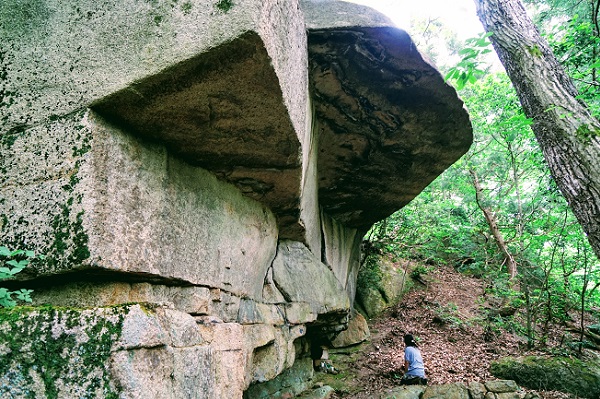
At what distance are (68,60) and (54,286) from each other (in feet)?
4.19

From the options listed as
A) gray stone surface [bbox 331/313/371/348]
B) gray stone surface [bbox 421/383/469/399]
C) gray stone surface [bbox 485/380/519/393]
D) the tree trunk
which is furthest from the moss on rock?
the tree trunk

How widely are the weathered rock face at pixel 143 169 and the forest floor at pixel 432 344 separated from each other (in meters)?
4.95

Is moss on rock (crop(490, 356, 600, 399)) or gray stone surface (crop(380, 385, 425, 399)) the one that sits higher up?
moss on rock (crop(490, 356, 600, 399))

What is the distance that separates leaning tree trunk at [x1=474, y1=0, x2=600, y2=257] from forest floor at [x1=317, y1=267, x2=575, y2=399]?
4396 mm

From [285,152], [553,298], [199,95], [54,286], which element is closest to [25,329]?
[54,286]

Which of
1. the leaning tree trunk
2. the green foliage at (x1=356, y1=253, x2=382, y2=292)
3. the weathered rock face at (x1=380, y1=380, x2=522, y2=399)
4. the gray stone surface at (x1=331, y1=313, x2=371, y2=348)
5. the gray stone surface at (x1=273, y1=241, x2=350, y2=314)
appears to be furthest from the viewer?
the green foliage at (x1=356, y1=253, x2=382, y2=292)

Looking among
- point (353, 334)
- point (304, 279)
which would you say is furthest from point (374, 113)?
point (353, 334)

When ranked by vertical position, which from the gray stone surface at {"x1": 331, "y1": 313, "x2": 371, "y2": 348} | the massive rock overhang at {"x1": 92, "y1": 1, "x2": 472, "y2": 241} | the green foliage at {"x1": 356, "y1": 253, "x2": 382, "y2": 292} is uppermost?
the massive rock overhang at {"x1": 92, "y1": 1, "x2": 472, "y2": 241}

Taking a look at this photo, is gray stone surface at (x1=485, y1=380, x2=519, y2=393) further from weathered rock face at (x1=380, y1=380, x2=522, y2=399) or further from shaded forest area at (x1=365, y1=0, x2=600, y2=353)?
shaded forest area at (x1=365, y1=0, x2=600, y2=353)

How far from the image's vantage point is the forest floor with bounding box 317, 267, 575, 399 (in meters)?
7.23

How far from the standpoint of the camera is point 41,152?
6.48 ft

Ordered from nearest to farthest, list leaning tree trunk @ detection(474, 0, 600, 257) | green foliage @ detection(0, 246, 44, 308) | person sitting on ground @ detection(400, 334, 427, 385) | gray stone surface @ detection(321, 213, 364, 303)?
green foliage @ detection(0, 246, 44, 308), leaning tree trunk @ detection(474, 0, 600, 257), gray stone surface @ detection(321, 213, 364, 303), person sitting on ground @ detection(400, 334, 427, 385)

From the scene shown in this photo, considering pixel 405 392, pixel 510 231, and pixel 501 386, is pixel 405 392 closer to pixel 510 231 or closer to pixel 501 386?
pixel 501 386

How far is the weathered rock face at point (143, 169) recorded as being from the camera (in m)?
1.55
